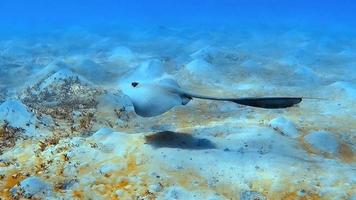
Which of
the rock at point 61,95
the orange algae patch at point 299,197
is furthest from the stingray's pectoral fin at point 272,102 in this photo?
the rock at point 61,95

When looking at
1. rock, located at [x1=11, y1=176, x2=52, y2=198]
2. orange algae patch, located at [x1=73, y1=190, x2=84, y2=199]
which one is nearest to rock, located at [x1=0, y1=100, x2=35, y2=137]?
rock, located at [x1=11, y1=176, x2=52, y2=198]

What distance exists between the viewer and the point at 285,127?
11.9 meters

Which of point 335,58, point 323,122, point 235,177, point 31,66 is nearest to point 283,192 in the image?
point 235,177

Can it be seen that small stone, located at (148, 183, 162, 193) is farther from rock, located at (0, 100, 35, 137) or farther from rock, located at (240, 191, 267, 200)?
rock, located at (0, 100, 35, 137)

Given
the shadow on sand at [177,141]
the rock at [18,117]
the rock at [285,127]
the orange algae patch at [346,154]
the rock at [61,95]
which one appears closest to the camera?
the shadow on sand at [177,141]

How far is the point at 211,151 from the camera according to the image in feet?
31.3

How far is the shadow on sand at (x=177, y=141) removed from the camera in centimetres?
980

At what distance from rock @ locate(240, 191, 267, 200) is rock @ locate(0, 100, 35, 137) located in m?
5.91

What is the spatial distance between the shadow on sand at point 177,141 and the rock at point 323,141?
286cm

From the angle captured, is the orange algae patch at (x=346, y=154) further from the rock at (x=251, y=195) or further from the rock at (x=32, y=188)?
the rock at (x=32, y=188)

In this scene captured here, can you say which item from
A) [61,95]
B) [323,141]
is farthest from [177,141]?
[61,95]

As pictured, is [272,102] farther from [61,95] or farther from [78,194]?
[61,95]

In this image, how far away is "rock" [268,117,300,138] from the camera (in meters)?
11.6

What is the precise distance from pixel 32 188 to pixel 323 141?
7161mm
